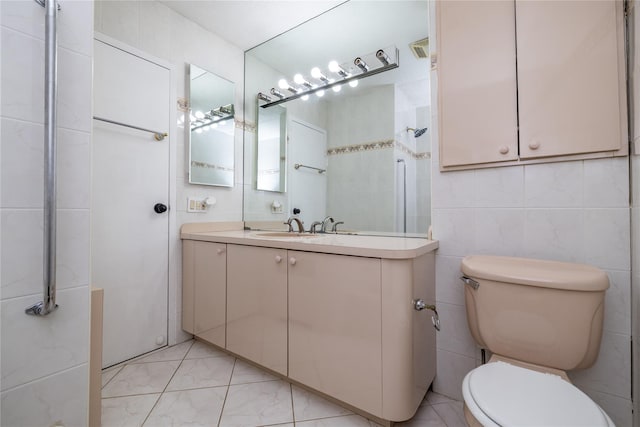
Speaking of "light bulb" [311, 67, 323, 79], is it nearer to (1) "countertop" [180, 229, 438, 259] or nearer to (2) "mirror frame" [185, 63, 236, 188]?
(2) "mirror frame" [185, 63, 236, 188]

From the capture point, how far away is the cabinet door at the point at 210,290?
1.72m

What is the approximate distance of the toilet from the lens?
76 centimetres

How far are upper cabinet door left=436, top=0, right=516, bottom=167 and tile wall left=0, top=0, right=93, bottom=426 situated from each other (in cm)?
151

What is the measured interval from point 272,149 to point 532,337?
2062 mm

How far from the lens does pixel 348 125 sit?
78.9 inches

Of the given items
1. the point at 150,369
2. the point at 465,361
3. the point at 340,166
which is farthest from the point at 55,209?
the point at 465,361

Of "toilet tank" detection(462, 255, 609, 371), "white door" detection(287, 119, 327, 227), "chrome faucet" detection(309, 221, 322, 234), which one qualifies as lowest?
"toilet tank" detection(462, 255, 609, 371)

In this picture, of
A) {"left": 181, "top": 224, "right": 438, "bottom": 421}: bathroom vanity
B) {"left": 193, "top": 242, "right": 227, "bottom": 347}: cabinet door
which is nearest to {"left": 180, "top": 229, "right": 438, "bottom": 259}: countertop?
{"left": 181, "top": 224, "right": 438, "bottom": 421}: bathroom vanity

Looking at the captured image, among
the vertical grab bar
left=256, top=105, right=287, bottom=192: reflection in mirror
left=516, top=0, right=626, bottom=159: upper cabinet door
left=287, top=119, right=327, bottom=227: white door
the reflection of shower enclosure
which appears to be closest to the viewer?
the vertical grab bar

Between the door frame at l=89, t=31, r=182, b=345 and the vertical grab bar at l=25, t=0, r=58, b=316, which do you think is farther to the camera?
the door frame at l=89, t=31, r=182, b=345

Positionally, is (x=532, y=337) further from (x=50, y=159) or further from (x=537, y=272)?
(x=50, y=159)

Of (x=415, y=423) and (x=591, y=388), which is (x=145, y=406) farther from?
(x=591, y=388)

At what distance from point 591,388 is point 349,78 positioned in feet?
6.77

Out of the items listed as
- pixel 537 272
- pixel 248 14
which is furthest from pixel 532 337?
pixel 248 14
